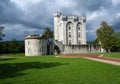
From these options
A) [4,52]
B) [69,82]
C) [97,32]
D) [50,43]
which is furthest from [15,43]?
[69,82]

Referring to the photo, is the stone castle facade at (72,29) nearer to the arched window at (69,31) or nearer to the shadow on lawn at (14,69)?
the arched window at (69,31)

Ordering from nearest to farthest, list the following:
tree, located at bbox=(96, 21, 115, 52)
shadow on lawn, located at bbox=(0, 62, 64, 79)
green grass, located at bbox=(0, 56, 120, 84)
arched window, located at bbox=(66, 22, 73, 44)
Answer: green grass, located at bbox=(0, 56, 120, 84) → shadow on lawn, located at bbox=(0, 62, 64, 79) → tree, located at bbox=(96, 21, 115, 52) → arched window, located at bbox=(66, 22, 73, 44)

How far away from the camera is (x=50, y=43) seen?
281 feet

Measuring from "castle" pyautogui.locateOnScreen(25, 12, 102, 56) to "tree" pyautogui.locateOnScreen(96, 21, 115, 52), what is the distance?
6.46 meters

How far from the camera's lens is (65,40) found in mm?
103188

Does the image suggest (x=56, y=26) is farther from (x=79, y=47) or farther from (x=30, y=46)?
(x=30, y=46)

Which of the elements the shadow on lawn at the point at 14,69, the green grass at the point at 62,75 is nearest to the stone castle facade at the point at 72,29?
the shadow on lawn at the point at 14,69

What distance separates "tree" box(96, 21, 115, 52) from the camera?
80625mm

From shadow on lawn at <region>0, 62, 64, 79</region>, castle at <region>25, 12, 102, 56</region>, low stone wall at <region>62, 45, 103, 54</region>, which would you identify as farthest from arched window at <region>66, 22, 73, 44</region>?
shadow on lawn at <region>0, 62, 64, 79</region>

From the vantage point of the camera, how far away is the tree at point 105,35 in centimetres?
→ 8062

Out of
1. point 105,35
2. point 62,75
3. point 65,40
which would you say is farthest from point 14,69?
point 65,40

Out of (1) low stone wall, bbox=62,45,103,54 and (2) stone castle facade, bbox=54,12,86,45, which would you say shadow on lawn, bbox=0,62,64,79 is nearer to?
(1) low stone wall, bbox=62,45,103,54

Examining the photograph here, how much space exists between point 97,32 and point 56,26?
1217 inches

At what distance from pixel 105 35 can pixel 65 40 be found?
2509cm
